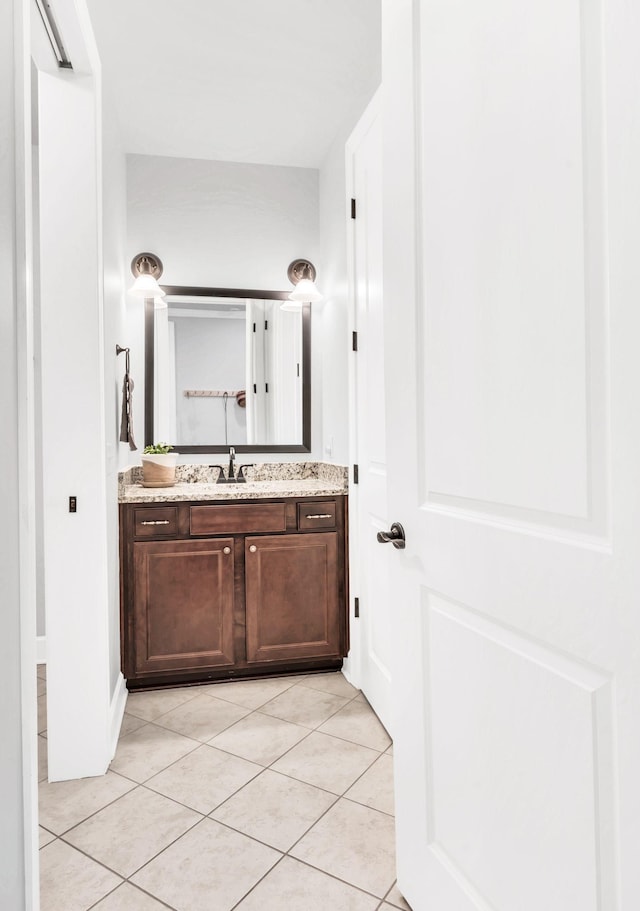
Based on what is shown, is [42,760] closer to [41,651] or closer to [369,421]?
[41,651]

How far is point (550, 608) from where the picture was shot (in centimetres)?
89

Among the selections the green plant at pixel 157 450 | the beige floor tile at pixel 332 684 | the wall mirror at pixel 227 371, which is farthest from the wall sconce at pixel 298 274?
the beige floor tile at pixel 332 684

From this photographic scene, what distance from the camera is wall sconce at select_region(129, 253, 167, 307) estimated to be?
10.2 feet

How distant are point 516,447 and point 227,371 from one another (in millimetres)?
2583

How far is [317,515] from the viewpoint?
2.86m

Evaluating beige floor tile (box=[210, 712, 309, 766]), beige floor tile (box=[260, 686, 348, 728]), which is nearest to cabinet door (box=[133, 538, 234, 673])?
beige floor tile (box=[260, 686, 348, 728])

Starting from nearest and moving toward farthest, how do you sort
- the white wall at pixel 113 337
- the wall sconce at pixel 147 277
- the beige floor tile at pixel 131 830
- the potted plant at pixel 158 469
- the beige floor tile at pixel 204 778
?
the beige floor tile at pixel 131 830 → the beige floor tile at pixel 204 778 → the white wall at pixel 113 337 → the potted plant at pixel 158 469 → the wall sconce at pixel 147 277

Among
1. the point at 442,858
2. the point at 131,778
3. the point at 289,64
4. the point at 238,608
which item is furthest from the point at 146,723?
the point at 289,64

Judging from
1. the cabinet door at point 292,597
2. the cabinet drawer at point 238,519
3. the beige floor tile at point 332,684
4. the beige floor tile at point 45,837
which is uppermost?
the cabinet drawer at point 238,519

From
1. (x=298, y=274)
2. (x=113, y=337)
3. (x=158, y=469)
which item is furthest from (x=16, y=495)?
(x=298, y=274)

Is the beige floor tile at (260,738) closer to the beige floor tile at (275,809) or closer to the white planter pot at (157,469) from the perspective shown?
the beige floor tile at (275,809)

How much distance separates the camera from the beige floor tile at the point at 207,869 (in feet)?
4.76

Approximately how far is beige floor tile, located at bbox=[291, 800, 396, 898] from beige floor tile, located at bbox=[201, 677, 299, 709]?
844 mm

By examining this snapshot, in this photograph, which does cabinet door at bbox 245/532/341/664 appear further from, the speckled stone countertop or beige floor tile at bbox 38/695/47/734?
beige floor tile at bbox 38/695/47/734
